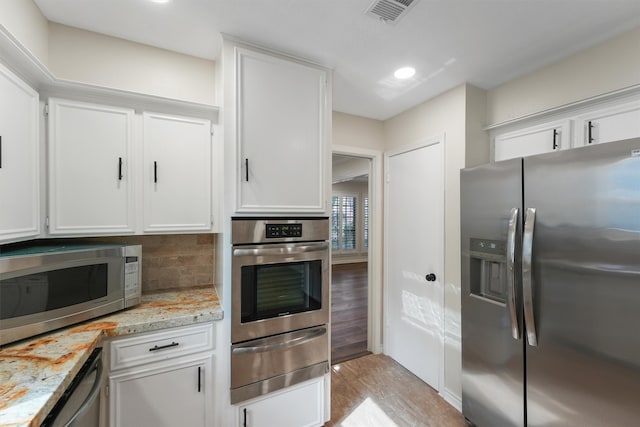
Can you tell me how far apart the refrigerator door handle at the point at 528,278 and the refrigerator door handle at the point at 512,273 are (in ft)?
0.18

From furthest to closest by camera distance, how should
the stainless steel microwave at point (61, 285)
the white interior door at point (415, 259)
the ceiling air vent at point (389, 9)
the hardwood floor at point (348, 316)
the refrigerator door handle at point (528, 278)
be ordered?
the hardwood floor at point (348, 316)
the white interior door at point (415, 259)
the refrigerator door handle at point (528, 278)
the ceiling air vent at point (389, 9)
the stainless steel microwave at point (61, 285)

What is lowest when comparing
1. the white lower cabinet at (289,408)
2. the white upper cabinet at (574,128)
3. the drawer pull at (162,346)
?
the white lower cabinet at (289,408)

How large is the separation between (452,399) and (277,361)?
1555 millimetres

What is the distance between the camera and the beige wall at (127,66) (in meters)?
1.70

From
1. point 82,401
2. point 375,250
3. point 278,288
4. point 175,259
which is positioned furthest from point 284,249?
point 375,250

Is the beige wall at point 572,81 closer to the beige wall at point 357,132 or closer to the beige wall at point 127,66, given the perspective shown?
the beige wall at point 357,132

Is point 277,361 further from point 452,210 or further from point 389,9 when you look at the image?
point 389,9

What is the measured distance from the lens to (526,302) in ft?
5.07

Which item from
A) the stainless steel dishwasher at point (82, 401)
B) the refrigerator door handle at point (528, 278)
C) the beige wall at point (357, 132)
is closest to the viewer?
the stainless steel dishwasher at point (82, 401)

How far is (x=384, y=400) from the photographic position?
2.30 meters

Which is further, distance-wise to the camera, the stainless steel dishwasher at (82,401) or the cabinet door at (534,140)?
the cabinet door at (534,140)

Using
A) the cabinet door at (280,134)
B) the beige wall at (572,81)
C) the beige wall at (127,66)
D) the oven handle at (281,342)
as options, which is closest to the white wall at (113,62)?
the beige wall at (127,66)

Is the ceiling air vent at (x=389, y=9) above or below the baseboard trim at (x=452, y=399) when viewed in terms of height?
above

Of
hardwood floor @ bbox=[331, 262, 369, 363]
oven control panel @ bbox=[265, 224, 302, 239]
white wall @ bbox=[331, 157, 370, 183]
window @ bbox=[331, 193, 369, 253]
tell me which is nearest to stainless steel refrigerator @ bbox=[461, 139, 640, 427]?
Result: oven control panel @ bbox=[265, 224, 302, 239]
